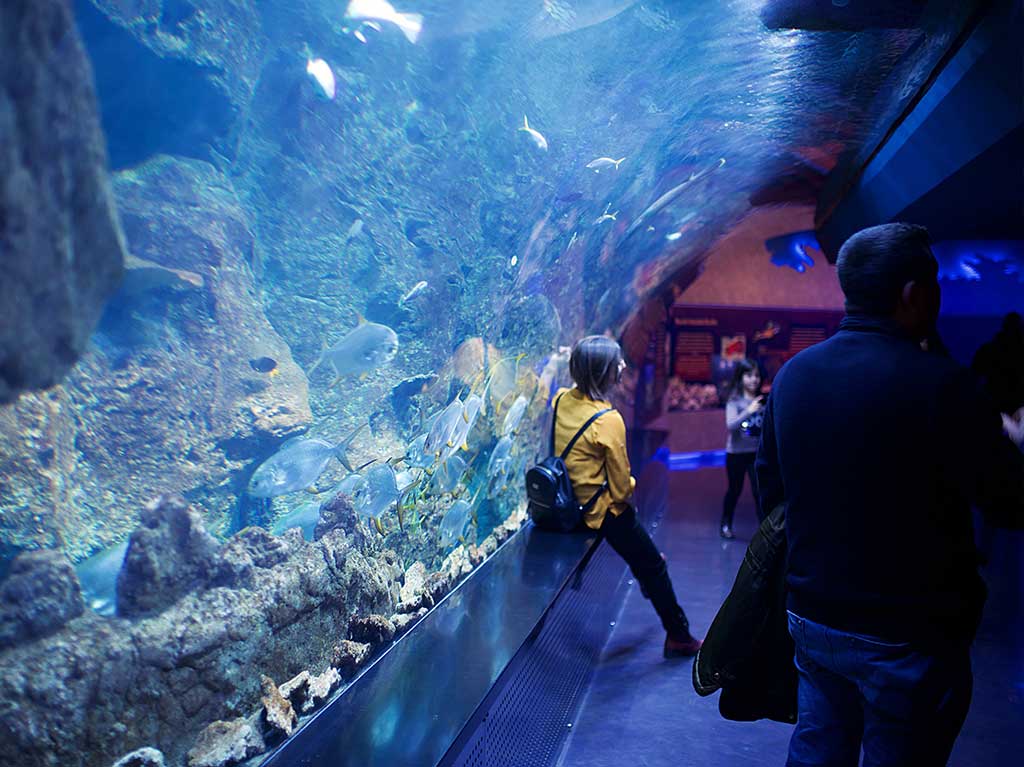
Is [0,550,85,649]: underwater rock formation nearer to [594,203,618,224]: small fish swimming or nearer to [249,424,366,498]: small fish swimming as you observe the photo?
[249,424,366,498]: small fish swimming

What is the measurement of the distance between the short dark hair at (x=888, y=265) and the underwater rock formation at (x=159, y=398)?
78.1 inches

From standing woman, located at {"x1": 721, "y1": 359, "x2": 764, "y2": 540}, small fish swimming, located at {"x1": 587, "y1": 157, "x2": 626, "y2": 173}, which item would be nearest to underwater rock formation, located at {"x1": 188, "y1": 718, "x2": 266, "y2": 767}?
small fish swimming, located at {"x1": 587, "y1": 157, "x2": 626, "y2": 173}

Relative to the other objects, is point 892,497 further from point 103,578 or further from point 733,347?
point 733,347

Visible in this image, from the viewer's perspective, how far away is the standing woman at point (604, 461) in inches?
147

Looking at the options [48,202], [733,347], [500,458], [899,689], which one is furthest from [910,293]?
[733,347]

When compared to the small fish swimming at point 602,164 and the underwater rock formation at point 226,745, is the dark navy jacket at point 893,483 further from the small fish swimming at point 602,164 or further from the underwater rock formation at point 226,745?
the small fish swimming at point 602,164

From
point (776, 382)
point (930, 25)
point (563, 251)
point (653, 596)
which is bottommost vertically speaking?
point (653, 596)

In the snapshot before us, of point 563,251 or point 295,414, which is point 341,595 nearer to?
point 295,414

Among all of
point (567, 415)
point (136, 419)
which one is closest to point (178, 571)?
point (136, 419)

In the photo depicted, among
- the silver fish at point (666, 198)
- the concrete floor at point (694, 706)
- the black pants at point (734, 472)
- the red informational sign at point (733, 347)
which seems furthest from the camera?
the red informational sign at point (733, 347)

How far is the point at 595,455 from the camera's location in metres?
3.83

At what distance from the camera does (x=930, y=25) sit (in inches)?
159

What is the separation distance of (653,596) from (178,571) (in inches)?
105

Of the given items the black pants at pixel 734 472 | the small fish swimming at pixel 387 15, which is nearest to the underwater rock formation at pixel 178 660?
the small fish swimming at pixel 387 15
